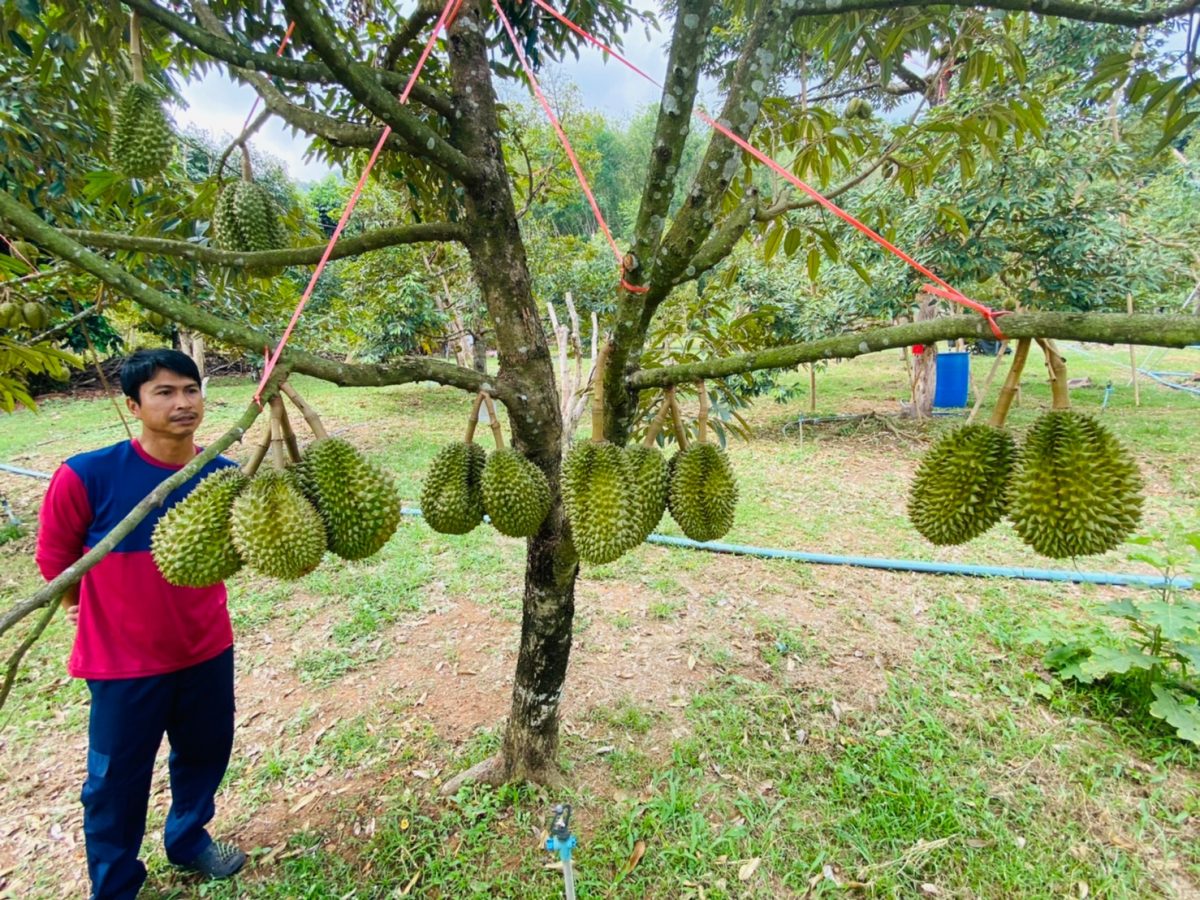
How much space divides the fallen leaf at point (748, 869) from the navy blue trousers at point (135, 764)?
1.96m

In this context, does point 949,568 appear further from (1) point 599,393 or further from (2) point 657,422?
(1) point 599,393

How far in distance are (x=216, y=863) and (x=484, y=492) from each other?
194 cm

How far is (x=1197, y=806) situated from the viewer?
87.3 inches

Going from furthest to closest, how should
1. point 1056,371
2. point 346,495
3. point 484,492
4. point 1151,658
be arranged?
1. point 1151,658
2. point 484,492
3. point 346,495
4. point 1056,371

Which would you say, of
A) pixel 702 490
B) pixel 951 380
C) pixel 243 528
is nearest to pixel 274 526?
pixel 243 528

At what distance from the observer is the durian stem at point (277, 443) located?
102cm

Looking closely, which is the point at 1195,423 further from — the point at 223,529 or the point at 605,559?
the point at 223,529

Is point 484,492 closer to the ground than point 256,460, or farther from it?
closer to the ground

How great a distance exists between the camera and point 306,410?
Result: 1.07 metres

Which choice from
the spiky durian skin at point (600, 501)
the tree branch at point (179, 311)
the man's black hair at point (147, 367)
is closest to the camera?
the tree branch at point (179, 311)

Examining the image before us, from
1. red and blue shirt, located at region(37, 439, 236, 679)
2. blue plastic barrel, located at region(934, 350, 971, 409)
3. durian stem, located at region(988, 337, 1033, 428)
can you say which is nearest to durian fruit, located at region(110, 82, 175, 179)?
red and blue shirt, located at region(37, 439, 236, 679)

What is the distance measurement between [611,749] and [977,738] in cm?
163

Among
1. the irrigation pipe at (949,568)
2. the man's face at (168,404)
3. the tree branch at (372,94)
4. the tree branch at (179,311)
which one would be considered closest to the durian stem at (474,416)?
the tree branch at (179,311)

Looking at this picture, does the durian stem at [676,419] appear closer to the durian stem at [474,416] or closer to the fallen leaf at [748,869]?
the durian stem at [474,416]
